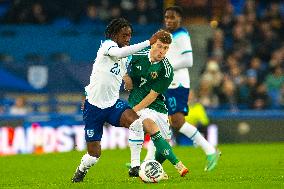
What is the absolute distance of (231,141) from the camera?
21344 millimetres

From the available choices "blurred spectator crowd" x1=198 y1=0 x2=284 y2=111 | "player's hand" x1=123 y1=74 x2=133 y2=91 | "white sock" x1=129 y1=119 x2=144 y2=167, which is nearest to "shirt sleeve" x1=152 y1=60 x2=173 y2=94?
"player's hand" x1=123 y1=74 x2=133 y2=91

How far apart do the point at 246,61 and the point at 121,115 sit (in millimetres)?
14183

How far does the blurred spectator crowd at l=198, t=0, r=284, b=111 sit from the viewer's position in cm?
2255

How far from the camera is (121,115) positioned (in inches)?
Result: 412

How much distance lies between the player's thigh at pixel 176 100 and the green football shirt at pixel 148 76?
1.73m

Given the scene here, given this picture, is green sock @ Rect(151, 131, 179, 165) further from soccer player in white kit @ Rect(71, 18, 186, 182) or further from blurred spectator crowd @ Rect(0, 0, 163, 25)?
blurred spectator crowd @ Rect(0, 0, 163, 25)

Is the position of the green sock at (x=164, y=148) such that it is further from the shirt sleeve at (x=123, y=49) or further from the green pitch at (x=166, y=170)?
the shirt sleeve at (x=123, y=49)

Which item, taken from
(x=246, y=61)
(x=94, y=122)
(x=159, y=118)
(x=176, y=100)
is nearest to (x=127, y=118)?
(x=94, y=122)

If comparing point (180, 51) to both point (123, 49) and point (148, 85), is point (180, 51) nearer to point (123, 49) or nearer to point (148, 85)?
point (148, 85)

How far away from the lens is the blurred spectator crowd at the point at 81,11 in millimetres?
24703

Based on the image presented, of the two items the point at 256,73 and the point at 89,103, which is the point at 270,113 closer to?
the point at 256,73

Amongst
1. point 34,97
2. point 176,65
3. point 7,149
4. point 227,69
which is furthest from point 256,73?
point 176,65

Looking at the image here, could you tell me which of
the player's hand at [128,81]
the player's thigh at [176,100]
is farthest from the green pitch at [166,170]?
the player's hand at [128,81]

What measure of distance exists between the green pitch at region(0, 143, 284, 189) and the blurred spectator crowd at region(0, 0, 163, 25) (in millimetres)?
6958
